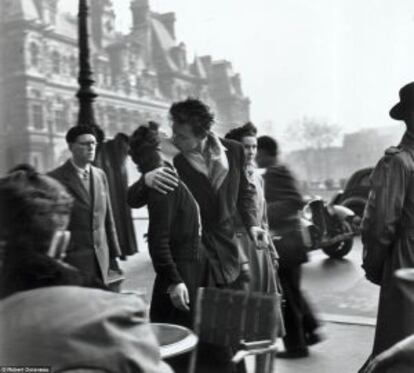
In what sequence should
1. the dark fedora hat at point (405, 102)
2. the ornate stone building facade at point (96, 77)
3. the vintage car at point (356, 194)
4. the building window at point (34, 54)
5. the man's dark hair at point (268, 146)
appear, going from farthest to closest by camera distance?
the vintage car at point (356, 194) → the building window at point (34, 54) → the ornate stone building facade at point (96, 77) → the man's dark hair at point (268, 146) → the dark fedora hat at point (405, 102)

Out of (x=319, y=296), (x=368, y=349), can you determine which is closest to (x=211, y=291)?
(x=368, y=349)

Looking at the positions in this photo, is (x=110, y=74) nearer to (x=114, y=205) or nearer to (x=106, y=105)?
(x=106, y=105)

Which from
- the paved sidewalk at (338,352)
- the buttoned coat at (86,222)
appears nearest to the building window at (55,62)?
the buttoned coat at (86,222)

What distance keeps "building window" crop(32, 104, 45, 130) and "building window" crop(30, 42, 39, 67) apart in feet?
1.13

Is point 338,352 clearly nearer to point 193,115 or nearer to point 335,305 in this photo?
point 335,305

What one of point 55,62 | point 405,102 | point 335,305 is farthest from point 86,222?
point 335,305

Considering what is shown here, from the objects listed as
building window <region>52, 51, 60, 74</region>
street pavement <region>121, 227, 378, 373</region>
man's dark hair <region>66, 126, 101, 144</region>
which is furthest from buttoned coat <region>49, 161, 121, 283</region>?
building window <region>52, 51, 60, 74</region>

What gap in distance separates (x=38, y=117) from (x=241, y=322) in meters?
3.37

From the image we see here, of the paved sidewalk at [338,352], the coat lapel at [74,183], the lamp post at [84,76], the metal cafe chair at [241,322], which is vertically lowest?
the paved sidewalk at [338,352]

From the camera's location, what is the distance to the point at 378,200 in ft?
9.95

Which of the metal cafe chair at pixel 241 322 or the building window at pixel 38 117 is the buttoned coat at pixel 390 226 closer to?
the metal cafe chair at pixel 241 322

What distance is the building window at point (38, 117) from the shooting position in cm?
501

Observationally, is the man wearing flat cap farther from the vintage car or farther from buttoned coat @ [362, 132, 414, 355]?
the vintage car

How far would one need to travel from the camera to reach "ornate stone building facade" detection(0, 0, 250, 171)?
4.73m
